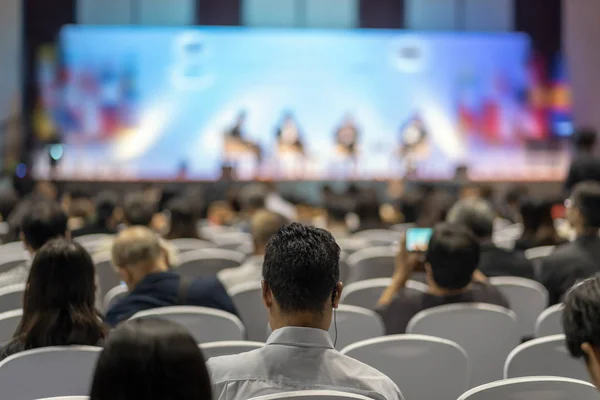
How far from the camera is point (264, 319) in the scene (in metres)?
4.00

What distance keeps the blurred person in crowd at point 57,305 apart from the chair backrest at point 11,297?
1.02m

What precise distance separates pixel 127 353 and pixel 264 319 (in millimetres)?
2814

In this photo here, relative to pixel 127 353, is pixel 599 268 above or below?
below

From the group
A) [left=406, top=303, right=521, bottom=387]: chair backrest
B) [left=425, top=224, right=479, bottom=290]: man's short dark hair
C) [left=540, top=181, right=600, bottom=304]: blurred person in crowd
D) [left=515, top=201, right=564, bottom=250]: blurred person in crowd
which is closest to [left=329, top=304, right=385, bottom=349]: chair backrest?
[left=406, top=303, right=521, bottom=387]: chair backrest

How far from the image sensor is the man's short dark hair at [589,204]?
13.7 ft

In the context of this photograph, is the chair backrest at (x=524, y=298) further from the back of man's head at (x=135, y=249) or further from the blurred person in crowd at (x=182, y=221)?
the blurred person in crowd at (x=182, y=221)

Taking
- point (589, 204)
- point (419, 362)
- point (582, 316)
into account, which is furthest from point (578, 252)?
point (582, 316)

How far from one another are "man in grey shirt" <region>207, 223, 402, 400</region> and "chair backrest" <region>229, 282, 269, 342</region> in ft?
5.99

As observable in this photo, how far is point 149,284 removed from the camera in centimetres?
333

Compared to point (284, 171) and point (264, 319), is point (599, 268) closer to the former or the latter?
point (264, 319)

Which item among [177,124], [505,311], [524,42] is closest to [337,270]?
[505,311]

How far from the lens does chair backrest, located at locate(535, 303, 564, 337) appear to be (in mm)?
3176

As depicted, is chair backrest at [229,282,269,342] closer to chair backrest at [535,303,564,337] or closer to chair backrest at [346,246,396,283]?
chair backrest at [346,246,396,283]

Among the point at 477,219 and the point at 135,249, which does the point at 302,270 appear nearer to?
the point at 135,249
